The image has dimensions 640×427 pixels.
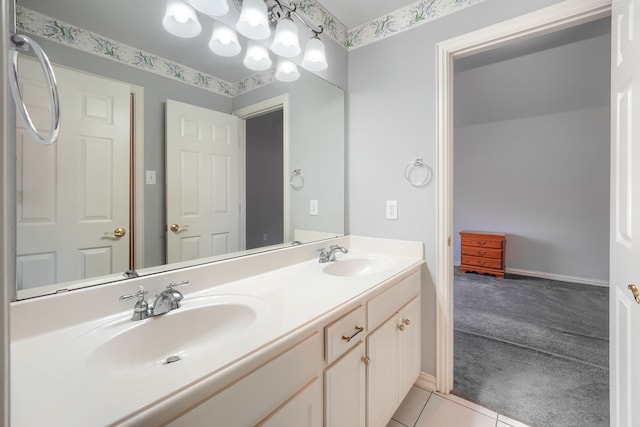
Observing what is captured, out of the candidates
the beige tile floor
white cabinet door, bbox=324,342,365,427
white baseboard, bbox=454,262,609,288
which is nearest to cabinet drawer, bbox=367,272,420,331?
white cabinet door, bbox=324,342,365,427

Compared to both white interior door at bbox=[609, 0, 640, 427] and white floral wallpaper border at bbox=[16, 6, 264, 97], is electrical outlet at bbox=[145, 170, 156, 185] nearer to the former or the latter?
white floral wallpaper border at bbox=[16, 6, 264, 97]

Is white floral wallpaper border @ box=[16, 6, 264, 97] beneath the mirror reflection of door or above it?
above

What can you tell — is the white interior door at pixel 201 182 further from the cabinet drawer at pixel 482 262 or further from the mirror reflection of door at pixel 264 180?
the cabinet drawer at pixel 482 262

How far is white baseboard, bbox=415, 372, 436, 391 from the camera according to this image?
166 centimetres

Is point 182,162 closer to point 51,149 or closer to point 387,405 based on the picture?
point 51,149

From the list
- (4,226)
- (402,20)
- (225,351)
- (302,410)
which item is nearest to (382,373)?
(302,410)

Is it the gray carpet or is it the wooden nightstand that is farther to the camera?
the wooden nightstand

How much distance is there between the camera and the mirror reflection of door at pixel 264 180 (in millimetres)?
1439

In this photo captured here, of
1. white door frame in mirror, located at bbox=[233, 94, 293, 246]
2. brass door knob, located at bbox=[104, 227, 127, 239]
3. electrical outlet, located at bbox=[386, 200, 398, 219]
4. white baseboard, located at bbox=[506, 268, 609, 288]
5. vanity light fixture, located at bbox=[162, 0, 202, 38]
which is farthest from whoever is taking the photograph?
white baseboard, located at bbox=[506, 268, 609, 288]

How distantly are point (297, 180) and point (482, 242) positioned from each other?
139 inches

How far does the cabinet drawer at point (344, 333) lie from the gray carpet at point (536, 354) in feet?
3.49

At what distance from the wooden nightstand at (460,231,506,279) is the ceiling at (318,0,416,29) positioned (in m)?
3.45

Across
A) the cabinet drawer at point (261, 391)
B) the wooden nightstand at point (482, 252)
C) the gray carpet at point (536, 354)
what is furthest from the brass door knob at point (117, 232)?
the wooden nightstand at point (482, 252)

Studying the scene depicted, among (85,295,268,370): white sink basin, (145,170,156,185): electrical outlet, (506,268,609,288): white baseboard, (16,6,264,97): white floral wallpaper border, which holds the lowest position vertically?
(506,268,609,288): white baseboard
